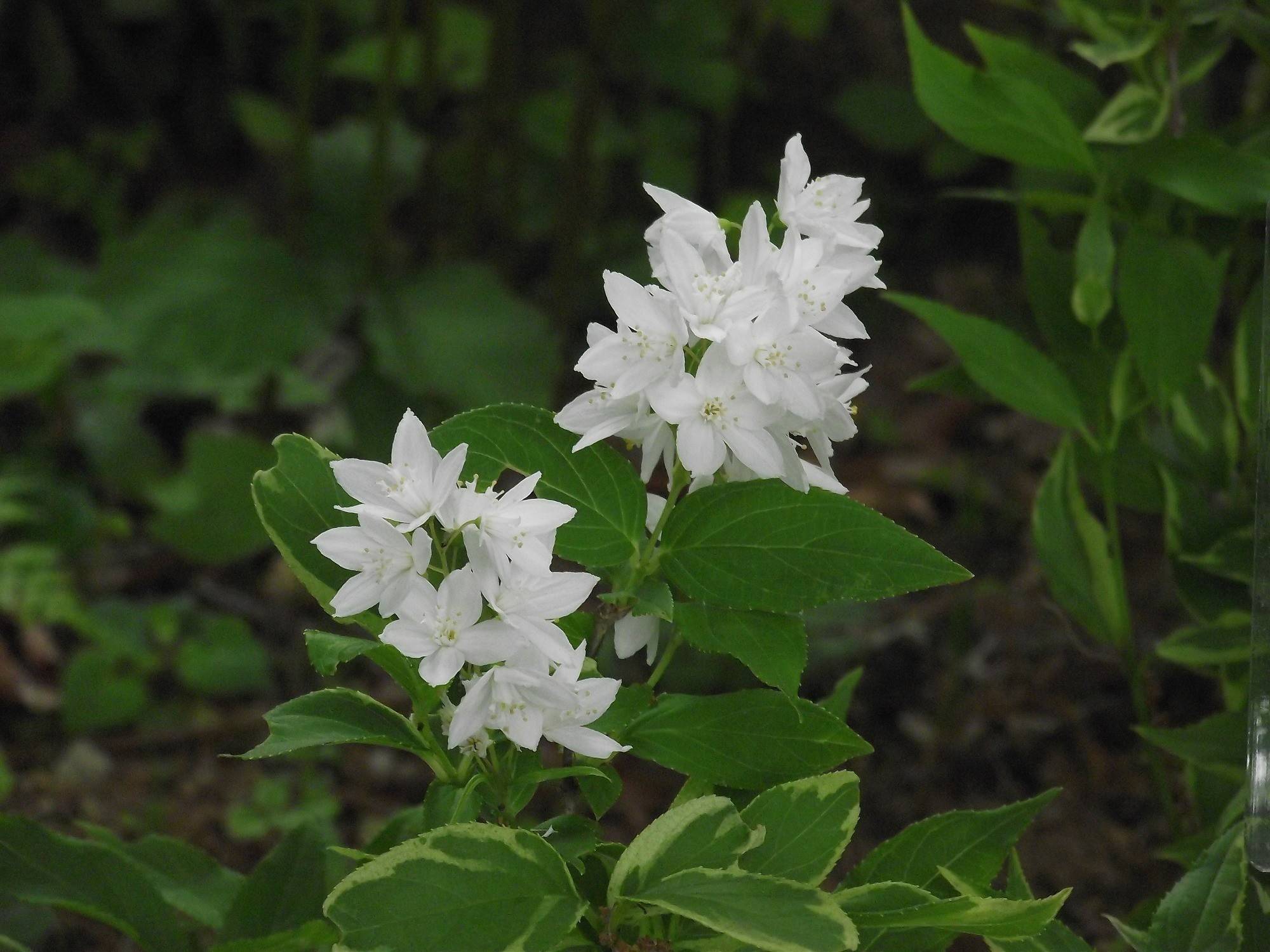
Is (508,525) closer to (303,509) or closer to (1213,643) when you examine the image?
(303,509)

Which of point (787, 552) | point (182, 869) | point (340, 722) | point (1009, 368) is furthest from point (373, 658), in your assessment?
point (1009, 368)

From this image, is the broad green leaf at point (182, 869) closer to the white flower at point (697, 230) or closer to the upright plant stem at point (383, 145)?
the white flower at point (697, 230)

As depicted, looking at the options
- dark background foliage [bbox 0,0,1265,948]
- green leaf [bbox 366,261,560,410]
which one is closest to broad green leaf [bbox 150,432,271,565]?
dark background foliage [bbox 0,0,1265,948]

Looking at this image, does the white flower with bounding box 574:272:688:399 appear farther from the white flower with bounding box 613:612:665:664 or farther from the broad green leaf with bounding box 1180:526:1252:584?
the broad green leaf with bounding box 1180:526:1252:584

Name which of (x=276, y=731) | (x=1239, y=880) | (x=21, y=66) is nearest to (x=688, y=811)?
(x=276, y=731)

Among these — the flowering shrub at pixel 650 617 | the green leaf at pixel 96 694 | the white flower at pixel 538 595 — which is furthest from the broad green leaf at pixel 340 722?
the green leaf at pixel 96 694

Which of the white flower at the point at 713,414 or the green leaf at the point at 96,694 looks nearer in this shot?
the white flower at the point at 713,414
